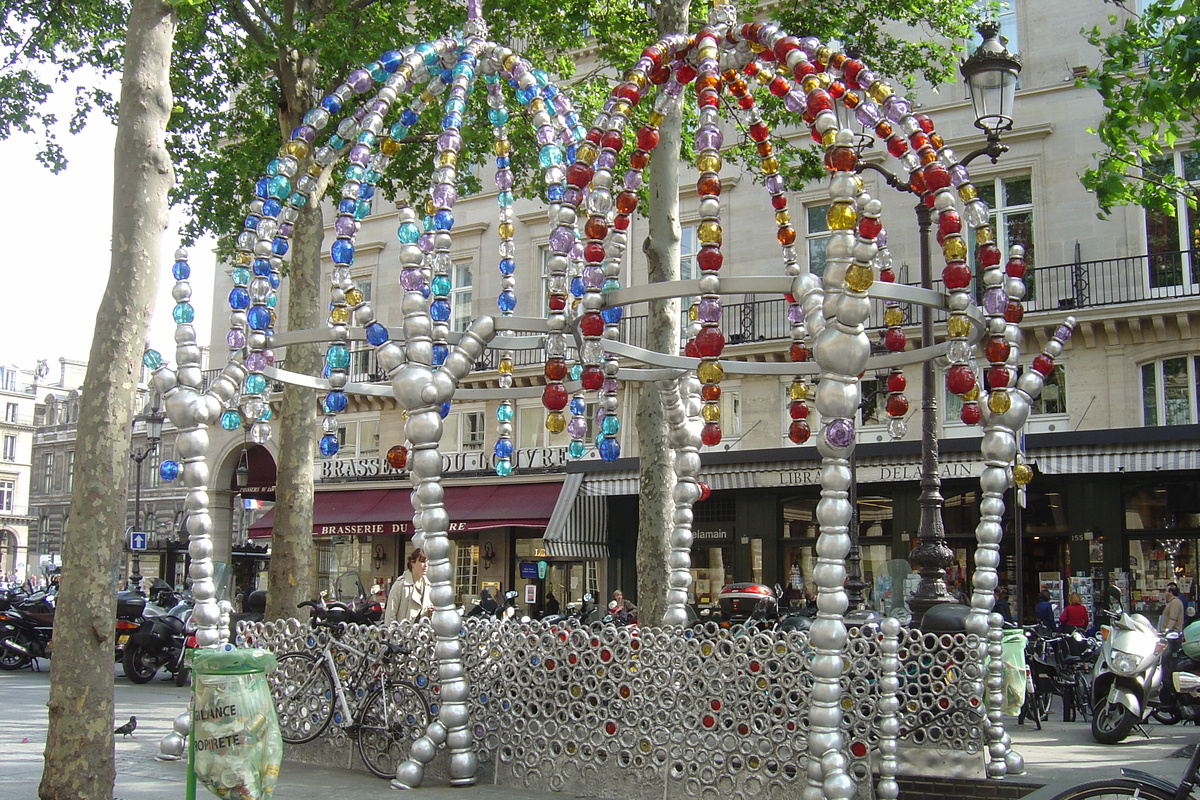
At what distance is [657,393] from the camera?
38.0 feet

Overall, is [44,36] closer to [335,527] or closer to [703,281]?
[703,281]

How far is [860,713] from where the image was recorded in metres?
6.18

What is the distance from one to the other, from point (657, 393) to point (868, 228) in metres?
6.43

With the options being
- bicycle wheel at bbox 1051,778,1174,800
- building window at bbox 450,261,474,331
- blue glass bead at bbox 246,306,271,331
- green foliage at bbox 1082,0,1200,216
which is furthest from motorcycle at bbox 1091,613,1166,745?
building window at bbox 450,261,474,331

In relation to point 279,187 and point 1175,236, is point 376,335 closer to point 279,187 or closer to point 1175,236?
point 279,187

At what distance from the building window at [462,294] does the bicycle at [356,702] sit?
19854 millimetres

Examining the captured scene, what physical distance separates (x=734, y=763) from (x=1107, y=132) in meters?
9.17

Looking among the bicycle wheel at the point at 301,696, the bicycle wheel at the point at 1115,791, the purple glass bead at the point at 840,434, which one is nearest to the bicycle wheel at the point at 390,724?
the bicycle wheel at the point at 301,696

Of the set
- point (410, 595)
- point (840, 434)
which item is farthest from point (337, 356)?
point (840, 434)

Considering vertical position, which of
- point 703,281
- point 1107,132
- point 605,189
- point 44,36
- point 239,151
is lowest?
point 703,281

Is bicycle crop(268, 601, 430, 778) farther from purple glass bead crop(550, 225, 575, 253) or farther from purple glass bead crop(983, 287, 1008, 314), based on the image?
purple glass bead crop(983, 287, 1008, 314)

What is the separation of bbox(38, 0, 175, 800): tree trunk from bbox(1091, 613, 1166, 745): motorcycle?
8.59m

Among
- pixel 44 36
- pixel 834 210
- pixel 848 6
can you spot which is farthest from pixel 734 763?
pixel 44 36

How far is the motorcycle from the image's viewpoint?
32.9 feet
